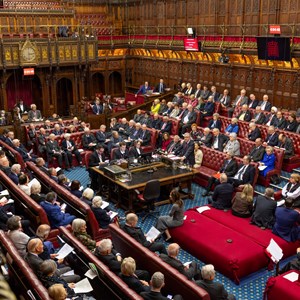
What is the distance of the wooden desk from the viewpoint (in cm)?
933

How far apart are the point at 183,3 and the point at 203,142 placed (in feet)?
33.5

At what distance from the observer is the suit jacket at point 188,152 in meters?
11.2

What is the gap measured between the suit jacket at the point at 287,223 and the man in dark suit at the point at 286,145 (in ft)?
14.6

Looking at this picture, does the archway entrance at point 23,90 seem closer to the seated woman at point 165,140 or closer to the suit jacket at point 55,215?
the seated woman at point 165,140

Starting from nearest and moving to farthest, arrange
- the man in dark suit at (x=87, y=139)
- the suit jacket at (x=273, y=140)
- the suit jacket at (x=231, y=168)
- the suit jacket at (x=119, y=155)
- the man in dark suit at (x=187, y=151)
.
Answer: the suit jacket at (x=231, y=168) < the man in dark suit at (x=187, y=151) < the suit jacket at (x=119, y=155) < the suit jacket at (x=273, y=140) < the man in dark suit at (x=87, y=139)

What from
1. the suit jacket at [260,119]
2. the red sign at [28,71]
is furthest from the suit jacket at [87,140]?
the red sign at [28,71]

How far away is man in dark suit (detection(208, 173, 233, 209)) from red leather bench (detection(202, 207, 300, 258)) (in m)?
0.16

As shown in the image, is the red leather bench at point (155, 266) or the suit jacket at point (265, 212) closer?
the red leather bench at point (155, 266)

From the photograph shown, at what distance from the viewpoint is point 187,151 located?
36.9 ft

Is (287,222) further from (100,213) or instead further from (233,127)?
(233,127)

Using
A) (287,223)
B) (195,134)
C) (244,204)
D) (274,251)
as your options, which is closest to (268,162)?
(195,134)

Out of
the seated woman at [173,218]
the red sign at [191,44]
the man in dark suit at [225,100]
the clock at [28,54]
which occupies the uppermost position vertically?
the red sign at [191,44]

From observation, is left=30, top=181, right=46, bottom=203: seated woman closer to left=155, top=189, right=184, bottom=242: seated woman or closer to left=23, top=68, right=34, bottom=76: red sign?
left=155, top=189, right=184, bottom=242: seated woman

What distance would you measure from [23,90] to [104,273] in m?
16.7
